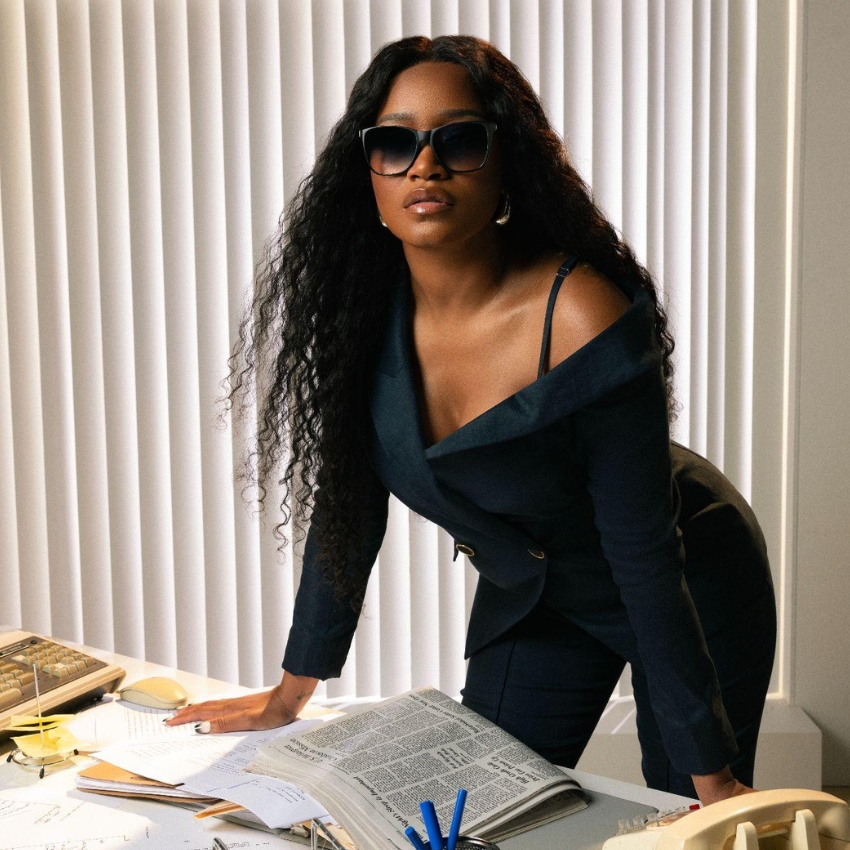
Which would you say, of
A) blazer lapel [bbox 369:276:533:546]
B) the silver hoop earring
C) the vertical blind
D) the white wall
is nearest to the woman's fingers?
blazer lapel [bbox 369:276:533:546]

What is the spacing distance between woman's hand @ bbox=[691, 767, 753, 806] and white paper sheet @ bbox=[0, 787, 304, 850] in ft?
1.55

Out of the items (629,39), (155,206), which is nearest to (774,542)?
(629,39)

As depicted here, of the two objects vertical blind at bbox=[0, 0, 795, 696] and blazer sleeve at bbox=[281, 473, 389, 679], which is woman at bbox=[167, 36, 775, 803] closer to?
blazer sleeve at bbox=[281, 473, 389, 679]

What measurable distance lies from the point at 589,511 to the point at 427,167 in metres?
0.51

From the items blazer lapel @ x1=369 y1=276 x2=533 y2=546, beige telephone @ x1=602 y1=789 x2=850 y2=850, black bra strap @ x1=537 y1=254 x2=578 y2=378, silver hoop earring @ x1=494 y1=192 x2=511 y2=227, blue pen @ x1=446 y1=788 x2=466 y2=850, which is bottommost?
blue pen @ x1=446 y1=788 x2=466 y2=850

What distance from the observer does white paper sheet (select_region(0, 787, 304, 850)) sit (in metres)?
1.03

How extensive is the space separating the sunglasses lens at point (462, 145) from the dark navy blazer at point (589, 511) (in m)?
0.26

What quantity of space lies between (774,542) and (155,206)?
196 centimetres

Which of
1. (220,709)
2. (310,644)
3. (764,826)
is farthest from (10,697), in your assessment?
(764,826)

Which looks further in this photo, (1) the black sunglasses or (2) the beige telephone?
(1) the black sunglasses

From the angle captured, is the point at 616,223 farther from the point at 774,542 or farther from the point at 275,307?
the point at 275,307

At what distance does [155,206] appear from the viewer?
265 cm

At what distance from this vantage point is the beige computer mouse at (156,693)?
143cm

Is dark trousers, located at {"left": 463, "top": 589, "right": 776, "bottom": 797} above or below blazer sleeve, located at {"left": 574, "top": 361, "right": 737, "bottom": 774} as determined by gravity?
below
